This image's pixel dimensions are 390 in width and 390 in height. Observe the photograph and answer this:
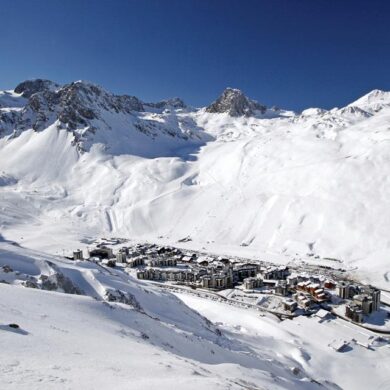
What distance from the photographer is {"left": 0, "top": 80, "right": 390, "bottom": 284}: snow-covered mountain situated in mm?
92062

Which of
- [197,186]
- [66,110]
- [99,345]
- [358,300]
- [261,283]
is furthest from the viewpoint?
[66,110]

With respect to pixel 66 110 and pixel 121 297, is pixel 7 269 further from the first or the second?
pixel 66 110

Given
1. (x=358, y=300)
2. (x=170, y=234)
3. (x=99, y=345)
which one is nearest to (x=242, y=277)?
(x=358, y=300)

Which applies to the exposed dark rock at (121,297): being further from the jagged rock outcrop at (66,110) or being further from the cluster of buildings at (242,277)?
the jagged rock outcrop at (66,110)

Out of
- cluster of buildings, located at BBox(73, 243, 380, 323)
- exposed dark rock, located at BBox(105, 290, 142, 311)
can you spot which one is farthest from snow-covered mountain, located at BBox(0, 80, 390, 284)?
exposed dark rock, located at BBox(105, 290, 142, 311)

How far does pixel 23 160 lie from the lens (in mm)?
161625

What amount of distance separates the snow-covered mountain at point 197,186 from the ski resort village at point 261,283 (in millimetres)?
10608

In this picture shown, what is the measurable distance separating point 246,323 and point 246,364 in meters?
22.1

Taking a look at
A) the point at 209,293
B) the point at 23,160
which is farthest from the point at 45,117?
the point at 209,293

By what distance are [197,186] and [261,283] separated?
244 feet

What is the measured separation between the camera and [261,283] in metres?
63.8

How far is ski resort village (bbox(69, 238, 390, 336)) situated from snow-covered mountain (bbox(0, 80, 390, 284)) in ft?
34.8

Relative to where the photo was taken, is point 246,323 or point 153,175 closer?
point 246,323

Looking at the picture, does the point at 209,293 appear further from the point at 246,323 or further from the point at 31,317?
the point at 31,317
